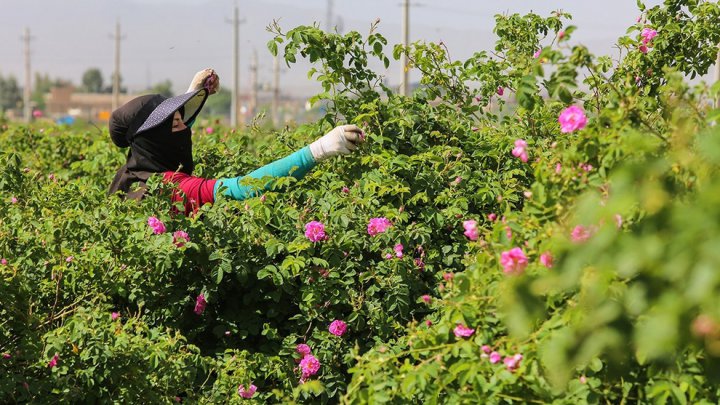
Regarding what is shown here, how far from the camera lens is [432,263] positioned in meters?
3.93

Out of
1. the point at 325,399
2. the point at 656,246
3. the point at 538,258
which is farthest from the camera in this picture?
the point at 325,399

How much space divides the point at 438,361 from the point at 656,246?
1247 millimetres

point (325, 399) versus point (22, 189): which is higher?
point (22, 189)

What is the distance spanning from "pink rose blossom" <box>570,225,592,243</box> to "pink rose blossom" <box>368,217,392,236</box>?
5.65 feet

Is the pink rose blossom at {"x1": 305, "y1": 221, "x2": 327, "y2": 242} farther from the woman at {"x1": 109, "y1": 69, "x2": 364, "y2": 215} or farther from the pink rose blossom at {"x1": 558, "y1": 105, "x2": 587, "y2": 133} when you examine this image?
the pink rose blossom at {"x1": 558, "y1": 105, "x2": 587, "y2": 133}

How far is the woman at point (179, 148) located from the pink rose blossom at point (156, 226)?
265 mm

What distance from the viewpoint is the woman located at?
409 centimetres

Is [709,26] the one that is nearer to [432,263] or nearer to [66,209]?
[432,263]

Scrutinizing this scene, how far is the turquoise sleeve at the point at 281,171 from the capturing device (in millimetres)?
4164

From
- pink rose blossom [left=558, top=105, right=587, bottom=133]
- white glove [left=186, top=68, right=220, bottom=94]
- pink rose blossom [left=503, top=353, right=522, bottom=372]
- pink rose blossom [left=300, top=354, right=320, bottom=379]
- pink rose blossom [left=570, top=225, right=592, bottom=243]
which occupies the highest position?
pink rose blossom [left=558, top=105, right=587, bottom=133]

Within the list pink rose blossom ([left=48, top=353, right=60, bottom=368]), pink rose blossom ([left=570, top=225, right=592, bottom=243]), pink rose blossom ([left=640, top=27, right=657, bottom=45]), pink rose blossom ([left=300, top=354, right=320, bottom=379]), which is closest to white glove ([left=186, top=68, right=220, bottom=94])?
pink rose blossom ([left=300, top=354, right=320, bottom=379])

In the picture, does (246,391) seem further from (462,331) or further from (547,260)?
(547,260)

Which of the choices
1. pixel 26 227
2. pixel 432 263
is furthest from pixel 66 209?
pixel 432 263

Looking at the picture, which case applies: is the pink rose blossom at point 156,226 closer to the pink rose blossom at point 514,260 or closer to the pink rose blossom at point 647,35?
the pink rose blossom at point 514,260
